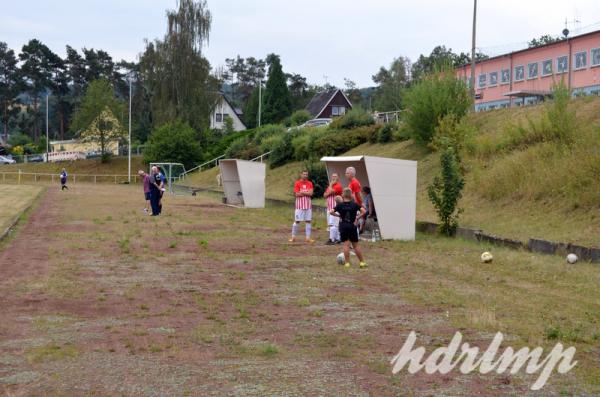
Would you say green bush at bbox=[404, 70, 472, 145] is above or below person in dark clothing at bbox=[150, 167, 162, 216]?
above

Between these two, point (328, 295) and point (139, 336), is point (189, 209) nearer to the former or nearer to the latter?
point (328, 295)

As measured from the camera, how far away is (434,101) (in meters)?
35.9

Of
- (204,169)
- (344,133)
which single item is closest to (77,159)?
(204,169)

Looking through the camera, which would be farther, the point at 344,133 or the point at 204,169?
the point at 204,169

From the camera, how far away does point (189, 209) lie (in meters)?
33.5

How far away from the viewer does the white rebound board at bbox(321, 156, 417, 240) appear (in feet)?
66.6

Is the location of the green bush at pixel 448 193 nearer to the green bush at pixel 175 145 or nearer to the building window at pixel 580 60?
the building window at pixel 580 60

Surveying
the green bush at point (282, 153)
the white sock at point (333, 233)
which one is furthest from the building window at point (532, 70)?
the white sock at point (333, 233)

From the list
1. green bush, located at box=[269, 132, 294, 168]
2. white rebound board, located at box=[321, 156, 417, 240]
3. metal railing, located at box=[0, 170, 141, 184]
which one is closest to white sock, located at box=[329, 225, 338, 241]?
white rebound board, located at box=[321, 156, 417, 240]

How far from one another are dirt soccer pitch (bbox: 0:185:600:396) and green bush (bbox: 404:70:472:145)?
18.4m

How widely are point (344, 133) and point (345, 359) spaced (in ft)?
142

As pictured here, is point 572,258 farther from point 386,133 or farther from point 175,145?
point 175,145

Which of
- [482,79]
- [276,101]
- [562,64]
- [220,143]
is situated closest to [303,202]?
[562,64]

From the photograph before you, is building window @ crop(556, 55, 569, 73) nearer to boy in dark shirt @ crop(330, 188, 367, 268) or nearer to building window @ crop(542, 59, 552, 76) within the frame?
building window @ crop(542, 59, 552, 76)
